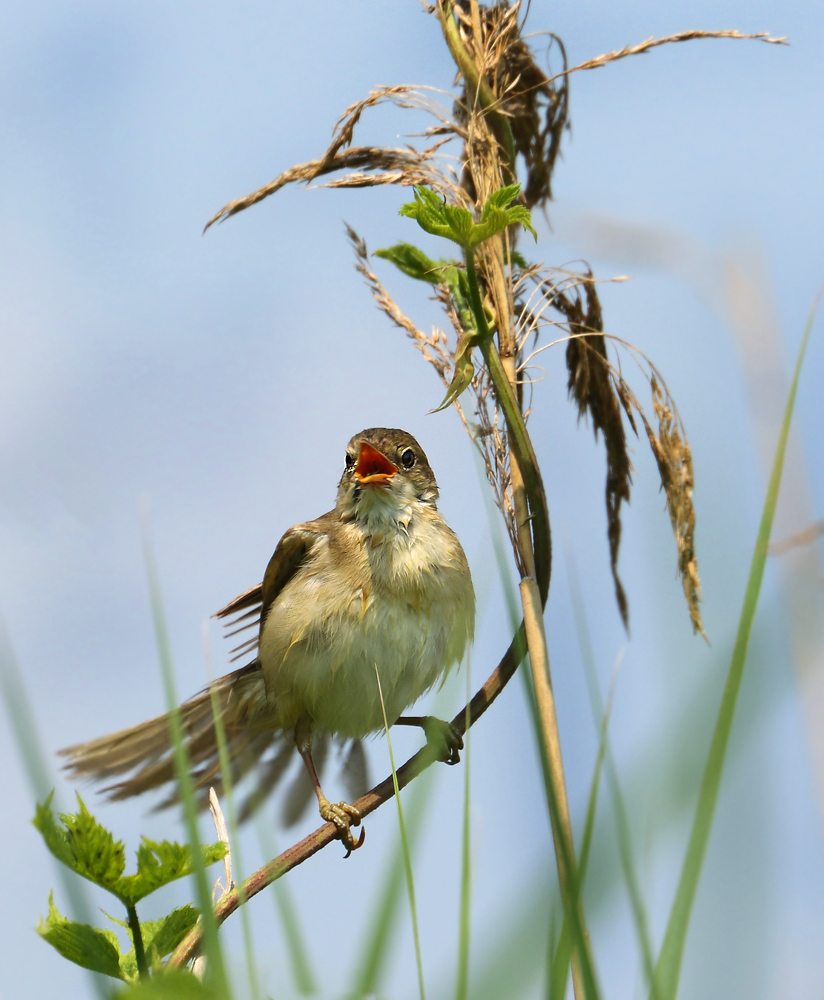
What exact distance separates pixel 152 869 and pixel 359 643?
5.85 ft

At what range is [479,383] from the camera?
1827 millimetres

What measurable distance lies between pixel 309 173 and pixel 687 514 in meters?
0.97

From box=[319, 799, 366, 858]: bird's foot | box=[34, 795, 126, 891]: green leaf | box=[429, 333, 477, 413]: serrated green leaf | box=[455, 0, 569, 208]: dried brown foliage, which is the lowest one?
box=[319, 799, 366, 858]: bird's foot

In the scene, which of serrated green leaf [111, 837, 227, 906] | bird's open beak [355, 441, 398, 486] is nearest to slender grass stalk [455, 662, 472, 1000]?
serrated green leaf [111, 837, 227, 906]

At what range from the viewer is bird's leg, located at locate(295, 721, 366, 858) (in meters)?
2.85

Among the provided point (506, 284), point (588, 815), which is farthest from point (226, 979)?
point (506, 284)

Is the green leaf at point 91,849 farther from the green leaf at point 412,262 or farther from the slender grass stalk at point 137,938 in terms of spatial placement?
the green leaf at point 412,262

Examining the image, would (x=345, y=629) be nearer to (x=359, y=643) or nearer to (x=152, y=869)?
(x=359, y=643)

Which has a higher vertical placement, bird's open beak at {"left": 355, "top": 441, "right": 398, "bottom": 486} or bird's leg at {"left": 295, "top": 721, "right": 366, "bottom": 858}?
bird's open beak at {"left": 355, "top": 441, "right": 398, "bottom": 486}

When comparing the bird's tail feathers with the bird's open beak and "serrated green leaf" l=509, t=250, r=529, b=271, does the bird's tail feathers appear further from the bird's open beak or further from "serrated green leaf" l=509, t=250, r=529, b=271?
"serrated green leaf" l=509, t=250, r=529, b=271

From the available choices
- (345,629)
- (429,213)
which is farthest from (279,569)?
(429,213)

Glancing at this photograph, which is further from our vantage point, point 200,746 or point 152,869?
point 200,746

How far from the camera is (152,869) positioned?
119 cm

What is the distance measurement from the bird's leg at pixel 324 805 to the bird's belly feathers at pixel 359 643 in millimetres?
→ 145
